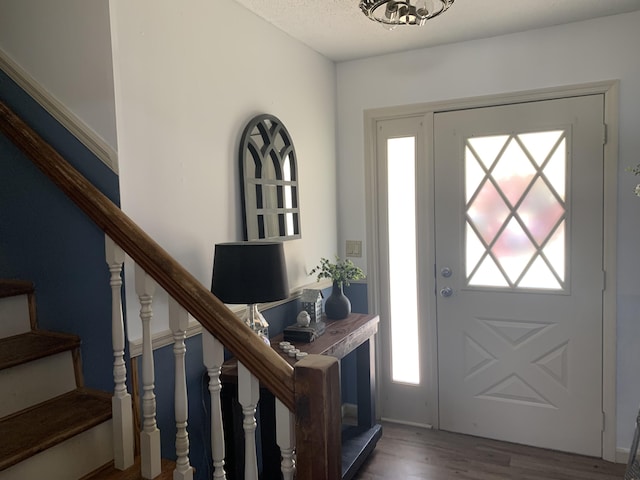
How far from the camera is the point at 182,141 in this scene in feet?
6.53

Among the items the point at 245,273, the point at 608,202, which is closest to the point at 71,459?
the point at 245,273

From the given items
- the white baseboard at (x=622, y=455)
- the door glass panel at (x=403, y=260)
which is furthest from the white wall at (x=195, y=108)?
the white baseboard at (x=622, y=455)

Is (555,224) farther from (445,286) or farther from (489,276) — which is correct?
(445,286)

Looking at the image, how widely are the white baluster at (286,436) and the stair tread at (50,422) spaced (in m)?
0.67

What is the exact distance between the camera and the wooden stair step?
1477mm

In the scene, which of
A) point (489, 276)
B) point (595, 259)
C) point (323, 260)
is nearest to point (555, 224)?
point (595, 259)

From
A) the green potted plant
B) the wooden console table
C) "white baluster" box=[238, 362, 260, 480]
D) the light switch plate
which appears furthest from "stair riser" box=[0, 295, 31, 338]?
the light switch plate

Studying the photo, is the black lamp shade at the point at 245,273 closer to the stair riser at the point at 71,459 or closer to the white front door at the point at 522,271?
the stair riser at the point at 71,459

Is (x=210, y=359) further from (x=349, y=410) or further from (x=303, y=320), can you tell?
(x=349, y=410)

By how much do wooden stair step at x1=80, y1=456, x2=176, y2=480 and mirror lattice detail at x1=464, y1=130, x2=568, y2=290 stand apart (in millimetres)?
2163

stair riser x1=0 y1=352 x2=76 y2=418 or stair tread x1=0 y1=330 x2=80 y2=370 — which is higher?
stair tread x1=0 y1=330 x2=80 y2=370

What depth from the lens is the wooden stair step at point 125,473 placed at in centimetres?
148

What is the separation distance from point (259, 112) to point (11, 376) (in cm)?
162

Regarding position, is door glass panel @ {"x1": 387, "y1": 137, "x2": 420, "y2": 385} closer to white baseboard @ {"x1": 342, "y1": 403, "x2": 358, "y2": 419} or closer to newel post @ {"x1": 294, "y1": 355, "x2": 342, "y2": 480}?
white baseboard @ {"x1": 342, "y1": 403, "x2": 358, "y2": 419}
